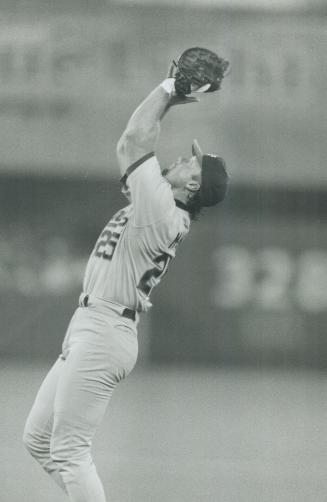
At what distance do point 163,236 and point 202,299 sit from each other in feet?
21.9

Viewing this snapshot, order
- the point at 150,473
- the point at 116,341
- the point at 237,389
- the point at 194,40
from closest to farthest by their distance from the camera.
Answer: the point at 116,341 → the point at 150,473 → the point at 237,389 → the point at 194,40

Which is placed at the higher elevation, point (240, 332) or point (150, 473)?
point (150, 473)

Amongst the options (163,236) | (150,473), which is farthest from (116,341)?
(150,473)

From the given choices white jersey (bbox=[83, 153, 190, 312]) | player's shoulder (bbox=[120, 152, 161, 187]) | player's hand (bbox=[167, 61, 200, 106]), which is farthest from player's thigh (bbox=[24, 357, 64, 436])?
player's hand (bbox=[167, 61, 200, 106])

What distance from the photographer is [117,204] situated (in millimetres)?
9609

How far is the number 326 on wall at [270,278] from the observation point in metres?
9.73

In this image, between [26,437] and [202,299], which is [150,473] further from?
[202,299]

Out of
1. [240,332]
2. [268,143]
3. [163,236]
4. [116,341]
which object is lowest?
[240,332]

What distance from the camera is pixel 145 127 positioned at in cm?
287

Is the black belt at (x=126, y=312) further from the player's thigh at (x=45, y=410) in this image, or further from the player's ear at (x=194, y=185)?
the player's ear at (x=194, y=185)

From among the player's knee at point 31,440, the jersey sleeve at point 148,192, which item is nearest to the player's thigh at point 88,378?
the player's knee at point 31,440

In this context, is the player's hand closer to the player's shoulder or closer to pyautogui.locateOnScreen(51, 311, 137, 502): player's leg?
the player's shoulder

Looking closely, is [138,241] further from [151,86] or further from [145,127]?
[151,86]

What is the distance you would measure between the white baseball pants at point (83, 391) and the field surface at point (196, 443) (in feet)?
2.48
